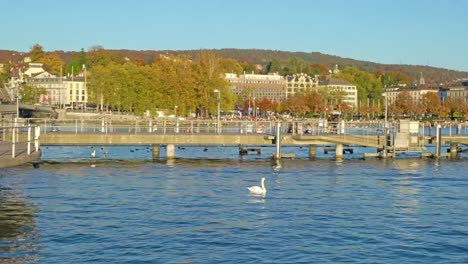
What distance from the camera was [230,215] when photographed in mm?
33000

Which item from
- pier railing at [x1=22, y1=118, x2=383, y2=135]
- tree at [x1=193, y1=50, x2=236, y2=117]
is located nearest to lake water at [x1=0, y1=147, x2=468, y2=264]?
pier railing at [x1=22, y1=118, x2=383, y2=135]

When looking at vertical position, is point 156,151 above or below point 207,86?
below

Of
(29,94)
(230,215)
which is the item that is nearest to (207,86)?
(29,94)

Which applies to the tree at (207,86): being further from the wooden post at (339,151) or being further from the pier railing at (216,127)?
the wooden post at (339,151)

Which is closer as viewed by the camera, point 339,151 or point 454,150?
point 339,151

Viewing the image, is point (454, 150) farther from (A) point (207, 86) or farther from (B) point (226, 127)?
(A) point (207, 86)

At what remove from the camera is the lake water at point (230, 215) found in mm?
25797

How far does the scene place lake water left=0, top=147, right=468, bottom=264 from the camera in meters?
25.8

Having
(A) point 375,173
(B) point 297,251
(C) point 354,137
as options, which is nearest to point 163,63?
(C) point 354,137

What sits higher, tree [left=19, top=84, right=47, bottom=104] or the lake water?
tree [left=19, top=84, right=47, bottom=104]

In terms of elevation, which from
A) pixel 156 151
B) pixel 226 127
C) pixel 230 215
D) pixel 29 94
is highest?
pixel 29 94

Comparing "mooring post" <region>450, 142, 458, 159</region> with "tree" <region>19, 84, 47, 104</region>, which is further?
"tree" <region>19, 84, 47, 104</region>

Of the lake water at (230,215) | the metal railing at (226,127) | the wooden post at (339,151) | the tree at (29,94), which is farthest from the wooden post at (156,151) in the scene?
the tree at (29,94)

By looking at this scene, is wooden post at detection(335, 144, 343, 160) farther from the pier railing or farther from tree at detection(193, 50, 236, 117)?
tree at detection(193, 50, 236, 117)
